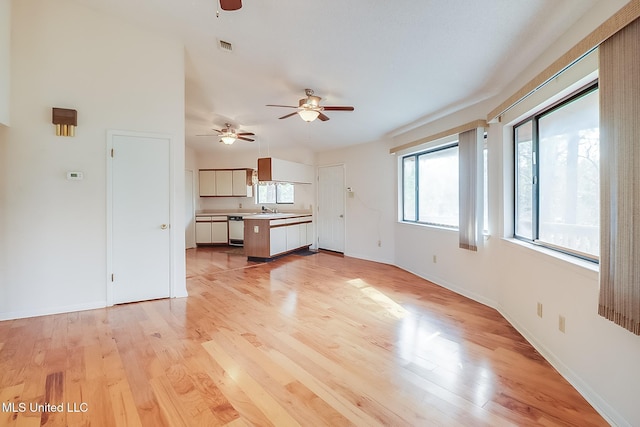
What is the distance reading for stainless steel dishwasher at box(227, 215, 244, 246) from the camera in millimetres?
7301

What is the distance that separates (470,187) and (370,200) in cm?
250

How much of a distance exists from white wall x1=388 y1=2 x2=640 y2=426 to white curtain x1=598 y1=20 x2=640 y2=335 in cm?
24

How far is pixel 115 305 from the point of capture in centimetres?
332

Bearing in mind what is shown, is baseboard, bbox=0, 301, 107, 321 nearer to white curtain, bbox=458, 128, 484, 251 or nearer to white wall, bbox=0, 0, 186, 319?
white wall, bbox=0, 0, 186, 319

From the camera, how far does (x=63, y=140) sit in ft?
10.1

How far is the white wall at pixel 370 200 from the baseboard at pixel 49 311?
444 cm

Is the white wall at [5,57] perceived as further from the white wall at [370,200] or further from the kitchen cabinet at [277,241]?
the white wall at [370,200]

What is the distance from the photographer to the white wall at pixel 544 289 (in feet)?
5.20

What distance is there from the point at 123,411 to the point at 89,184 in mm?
2638

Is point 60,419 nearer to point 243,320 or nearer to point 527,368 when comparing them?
point 243,320

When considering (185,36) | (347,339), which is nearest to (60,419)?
(347,339)

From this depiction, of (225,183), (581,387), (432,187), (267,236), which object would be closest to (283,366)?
(581,387)

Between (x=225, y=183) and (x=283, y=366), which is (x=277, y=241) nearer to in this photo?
(x=225, y=183)

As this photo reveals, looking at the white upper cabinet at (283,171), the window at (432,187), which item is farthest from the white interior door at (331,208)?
the window at (432,187)
